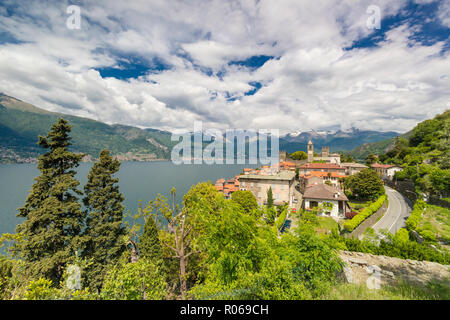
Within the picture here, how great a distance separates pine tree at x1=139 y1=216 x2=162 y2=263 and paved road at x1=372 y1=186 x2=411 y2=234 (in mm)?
28235

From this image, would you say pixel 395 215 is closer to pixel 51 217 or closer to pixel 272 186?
pixel 272 186

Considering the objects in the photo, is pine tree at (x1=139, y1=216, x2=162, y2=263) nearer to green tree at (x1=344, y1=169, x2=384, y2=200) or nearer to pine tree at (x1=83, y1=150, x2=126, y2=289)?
pine tree at (x1=83, y1=150, x2=126, y2=289)

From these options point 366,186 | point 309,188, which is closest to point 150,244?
point 309,188

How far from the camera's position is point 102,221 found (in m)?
15.6

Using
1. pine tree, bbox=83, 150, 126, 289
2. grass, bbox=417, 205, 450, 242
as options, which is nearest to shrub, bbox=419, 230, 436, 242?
grass, bbox=417, 205, 450, 242

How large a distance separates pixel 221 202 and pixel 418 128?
80106 mm

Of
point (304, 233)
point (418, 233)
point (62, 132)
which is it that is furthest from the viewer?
point (418, 233)

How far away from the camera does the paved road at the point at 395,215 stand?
2603 cm

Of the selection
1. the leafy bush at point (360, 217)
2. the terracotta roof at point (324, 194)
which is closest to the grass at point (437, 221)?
the leafy bush at point (360, 217)

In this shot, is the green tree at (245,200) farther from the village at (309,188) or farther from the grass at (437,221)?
the grass at (437,221)

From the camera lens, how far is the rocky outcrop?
10.2 meters
